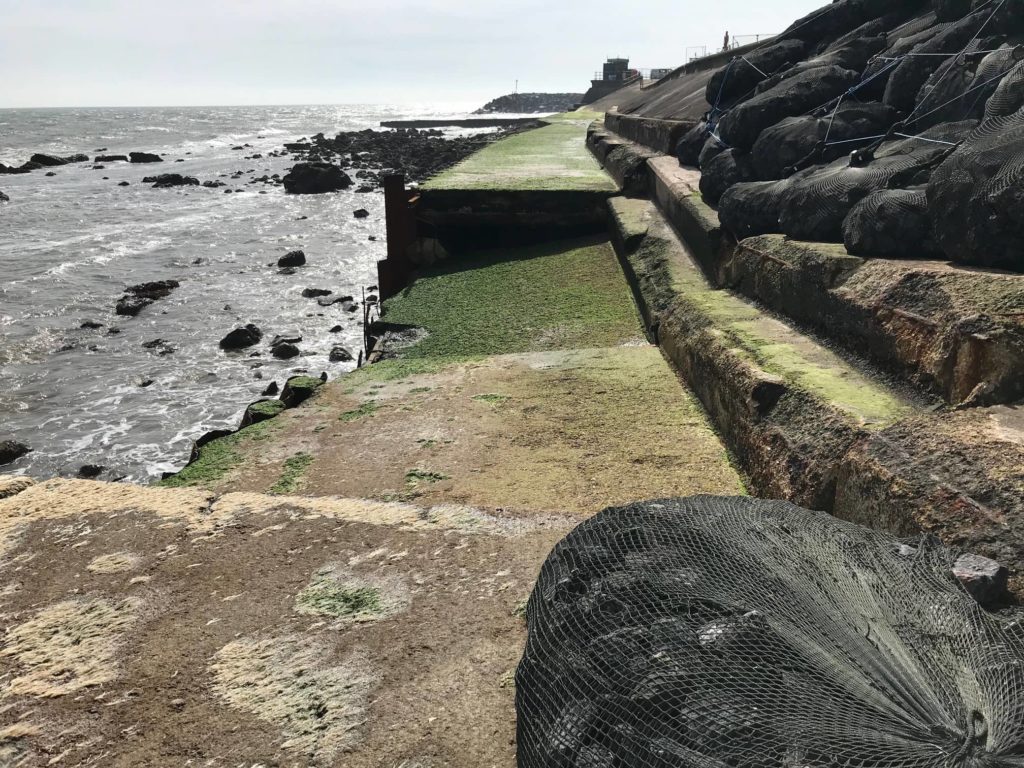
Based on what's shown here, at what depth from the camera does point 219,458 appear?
4.29m

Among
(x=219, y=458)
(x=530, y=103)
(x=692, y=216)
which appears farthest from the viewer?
(x=530, y=103)

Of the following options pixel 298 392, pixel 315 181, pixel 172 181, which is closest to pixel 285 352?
pixel 298 392

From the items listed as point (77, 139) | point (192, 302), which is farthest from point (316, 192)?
point (77, 139)

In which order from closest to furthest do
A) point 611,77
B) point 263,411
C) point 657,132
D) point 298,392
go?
point 263,411
point 298,392
point 657,132
point 611,77

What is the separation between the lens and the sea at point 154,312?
8039 millimetres

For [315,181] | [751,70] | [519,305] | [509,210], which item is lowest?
[519,305]

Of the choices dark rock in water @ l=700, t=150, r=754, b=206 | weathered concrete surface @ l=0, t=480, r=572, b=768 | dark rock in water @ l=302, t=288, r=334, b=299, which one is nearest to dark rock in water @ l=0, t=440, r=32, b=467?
weathered concrete surface @ l=0, t=480, r=572, b=768

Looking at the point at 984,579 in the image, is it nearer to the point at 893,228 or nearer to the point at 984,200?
the point at 984,200

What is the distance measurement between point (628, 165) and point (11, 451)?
29.2 feet

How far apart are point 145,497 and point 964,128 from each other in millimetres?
4947

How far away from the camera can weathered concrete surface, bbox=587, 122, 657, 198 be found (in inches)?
408

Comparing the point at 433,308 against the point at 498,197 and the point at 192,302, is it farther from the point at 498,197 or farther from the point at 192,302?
the point at 192,302

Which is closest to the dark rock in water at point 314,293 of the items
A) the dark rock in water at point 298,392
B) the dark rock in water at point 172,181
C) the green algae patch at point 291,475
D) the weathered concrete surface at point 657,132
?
the weathered concrete surface at point 657,132

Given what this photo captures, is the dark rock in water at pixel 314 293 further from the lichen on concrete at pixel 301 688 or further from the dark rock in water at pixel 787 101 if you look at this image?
the lichen on concrete at pixel 301 688
